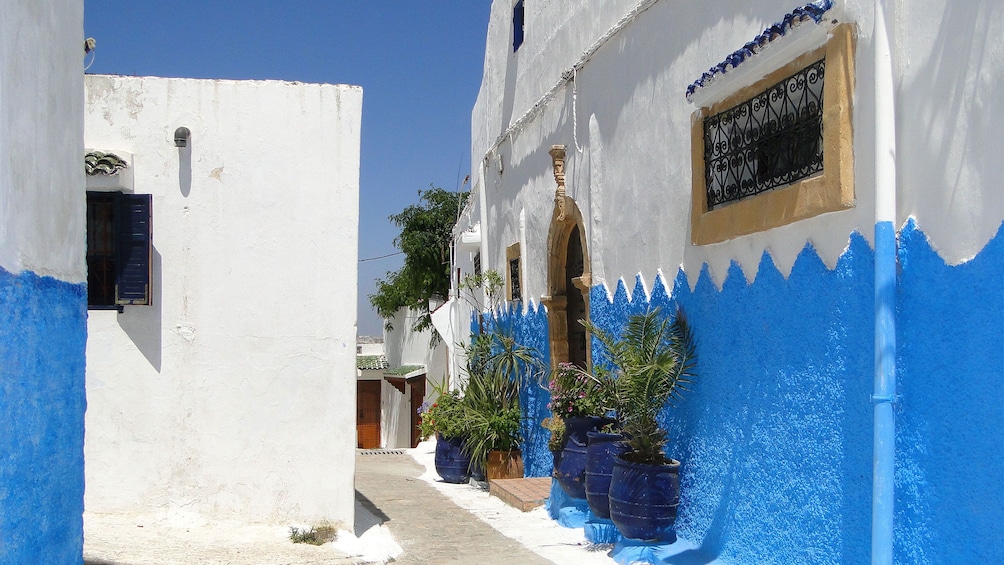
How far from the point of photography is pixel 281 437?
6773 mm

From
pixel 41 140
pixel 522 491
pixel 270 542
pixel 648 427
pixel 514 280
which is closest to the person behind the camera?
pixel 41 140

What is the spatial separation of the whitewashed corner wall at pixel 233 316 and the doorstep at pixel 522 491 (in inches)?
88.4

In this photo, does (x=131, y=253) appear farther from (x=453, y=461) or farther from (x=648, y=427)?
(x=453, y=461)

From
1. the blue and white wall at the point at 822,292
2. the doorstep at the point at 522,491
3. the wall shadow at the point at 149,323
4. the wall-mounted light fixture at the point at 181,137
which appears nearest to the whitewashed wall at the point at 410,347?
the doorstep at the point at 522,491

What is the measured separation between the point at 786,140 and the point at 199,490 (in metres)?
4.69

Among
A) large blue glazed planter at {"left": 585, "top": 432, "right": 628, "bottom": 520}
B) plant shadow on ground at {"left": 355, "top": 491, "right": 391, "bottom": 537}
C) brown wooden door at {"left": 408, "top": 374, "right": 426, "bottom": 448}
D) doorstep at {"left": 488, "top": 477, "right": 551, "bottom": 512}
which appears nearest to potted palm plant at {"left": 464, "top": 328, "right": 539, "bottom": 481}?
doorstep at {"left": 488, "top": 477, "right": 551, "bottom": 512}

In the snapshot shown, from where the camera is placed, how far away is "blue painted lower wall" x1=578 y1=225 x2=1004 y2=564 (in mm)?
3693

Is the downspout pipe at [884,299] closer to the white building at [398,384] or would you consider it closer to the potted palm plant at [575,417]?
the potted palm plant at [575,417]

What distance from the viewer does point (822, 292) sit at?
15.5 ft

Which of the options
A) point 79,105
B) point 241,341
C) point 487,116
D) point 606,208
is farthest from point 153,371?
point 487,116

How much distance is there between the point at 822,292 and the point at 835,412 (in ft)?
2.03

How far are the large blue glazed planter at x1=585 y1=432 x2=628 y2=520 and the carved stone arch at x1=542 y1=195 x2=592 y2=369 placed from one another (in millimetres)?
2274

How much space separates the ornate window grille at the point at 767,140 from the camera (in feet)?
15.9

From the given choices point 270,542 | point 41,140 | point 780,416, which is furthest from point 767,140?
point 270,542
